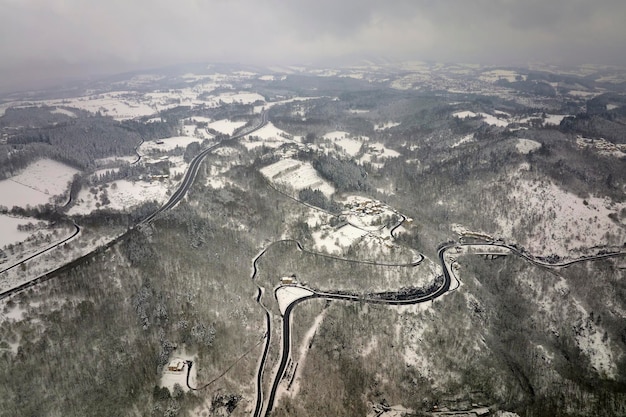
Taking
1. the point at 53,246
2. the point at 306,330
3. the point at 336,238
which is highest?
the point at 53,246

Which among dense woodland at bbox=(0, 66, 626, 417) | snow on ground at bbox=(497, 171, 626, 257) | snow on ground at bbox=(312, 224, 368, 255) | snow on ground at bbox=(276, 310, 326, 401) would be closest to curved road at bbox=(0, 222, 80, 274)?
dense woodland at bbox=(0, 66, 626, 417)

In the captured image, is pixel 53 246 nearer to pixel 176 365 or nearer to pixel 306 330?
pixel 176 365

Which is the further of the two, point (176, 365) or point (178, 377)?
point (176, 365)

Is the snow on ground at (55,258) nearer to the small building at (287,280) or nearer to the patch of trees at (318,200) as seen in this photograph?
the small building at (287,280)

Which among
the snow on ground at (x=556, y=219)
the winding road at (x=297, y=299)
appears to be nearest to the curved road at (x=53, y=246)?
the winding road at (x=297, y=299)

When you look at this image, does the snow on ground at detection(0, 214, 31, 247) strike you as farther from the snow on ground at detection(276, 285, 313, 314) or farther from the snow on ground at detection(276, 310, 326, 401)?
the snow on ground at detection(276, 310, 326, 401)

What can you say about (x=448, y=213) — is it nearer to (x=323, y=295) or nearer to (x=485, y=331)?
(x=485, y=331)

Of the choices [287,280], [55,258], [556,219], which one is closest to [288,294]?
[287,280]
